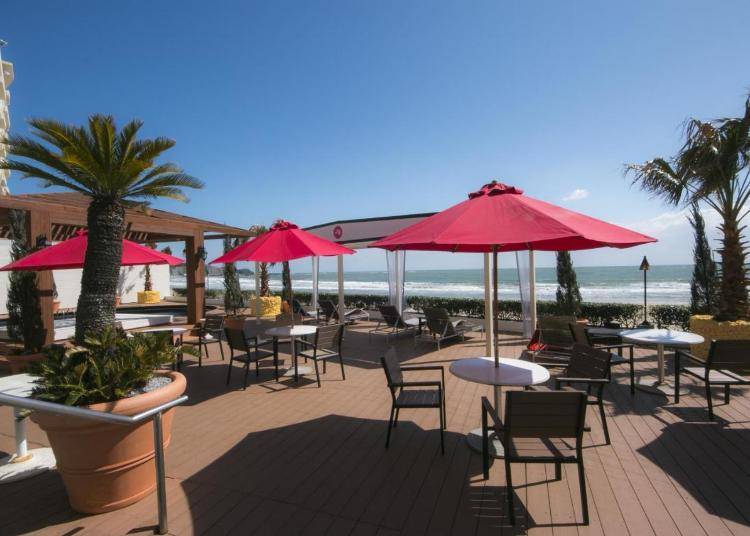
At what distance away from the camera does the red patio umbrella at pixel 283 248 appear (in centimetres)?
541

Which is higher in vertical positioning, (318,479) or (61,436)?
(61,436)

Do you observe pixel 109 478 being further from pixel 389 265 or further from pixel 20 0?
pixel 389 265

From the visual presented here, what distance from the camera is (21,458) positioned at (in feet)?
11.0

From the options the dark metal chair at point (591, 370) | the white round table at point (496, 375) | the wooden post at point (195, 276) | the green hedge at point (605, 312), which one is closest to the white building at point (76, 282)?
the wooden post at point (195, 276)

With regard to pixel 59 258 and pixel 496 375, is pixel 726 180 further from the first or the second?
pixel 59 258

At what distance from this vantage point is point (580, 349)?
4.06m

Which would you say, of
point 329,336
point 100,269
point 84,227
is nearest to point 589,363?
point 329,336

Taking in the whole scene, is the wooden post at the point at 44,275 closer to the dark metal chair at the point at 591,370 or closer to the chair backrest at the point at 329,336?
the chair backrest at the point at 329,336

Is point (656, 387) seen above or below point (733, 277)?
below

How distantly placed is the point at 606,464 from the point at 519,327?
7.24 m

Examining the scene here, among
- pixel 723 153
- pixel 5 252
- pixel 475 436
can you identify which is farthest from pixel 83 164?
pixel 5 252

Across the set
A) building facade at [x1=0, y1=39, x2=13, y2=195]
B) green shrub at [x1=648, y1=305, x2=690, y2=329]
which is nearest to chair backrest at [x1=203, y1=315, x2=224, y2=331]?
green shrub at [x1=648, y1=305, x2=690, y2=329]

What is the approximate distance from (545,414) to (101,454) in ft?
9.76

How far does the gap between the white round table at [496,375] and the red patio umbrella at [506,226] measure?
0.93m
